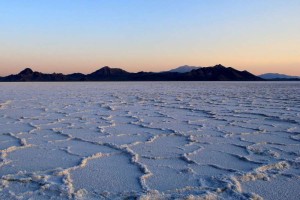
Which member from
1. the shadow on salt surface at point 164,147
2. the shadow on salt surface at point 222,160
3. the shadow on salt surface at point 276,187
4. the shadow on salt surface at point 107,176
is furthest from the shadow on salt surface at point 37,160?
the shadow on salt surface at point 276,187

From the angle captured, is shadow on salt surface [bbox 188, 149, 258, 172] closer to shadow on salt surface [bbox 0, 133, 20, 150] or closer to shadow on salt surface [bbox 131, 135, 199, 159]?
shadow on salt surface [bbox 131, 135, 199, 159]

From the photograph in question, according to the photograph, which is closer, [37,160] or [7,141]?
[37,160]

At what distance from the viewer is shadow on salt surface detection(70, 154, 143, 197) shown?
2137 mm

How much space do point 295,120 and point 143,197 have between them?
148 inches

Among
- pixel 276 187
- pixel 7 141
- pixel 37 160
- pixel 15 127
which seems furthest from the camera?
pixel 15 127

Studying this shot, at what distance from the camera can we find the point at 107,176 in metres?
2.39

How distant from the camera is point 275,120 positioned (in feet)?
17.3

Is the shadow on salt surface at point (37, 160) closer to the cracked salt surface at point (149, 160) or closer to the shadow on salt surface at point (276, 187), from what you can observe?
the cracked salt surface at point (149, 160)

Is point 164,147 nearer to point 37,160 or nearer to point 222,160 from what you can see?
point 222,160

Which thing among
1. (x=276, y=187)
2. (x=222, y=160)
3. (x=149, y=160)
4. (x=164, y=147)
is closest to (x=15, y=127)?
(x=164, y=147)

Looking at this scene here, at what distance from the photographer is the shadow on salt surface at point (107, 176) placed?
2137 mm

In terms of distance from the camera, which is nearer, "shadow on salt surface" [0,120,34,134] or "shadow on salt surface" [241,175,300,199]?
"shadow on salt surface" [241,175,300,199]

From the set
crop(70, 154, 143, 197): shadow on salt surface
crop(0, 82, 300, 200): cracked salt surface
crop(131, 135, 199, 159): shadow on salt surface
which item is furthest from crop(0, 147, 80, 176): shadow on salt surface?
crop(131, 135, 199, 159): shadow on salt surface

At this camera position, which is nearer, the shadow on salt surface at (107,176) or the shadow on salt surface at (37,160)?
the shadow on salt surface at (107,176)
